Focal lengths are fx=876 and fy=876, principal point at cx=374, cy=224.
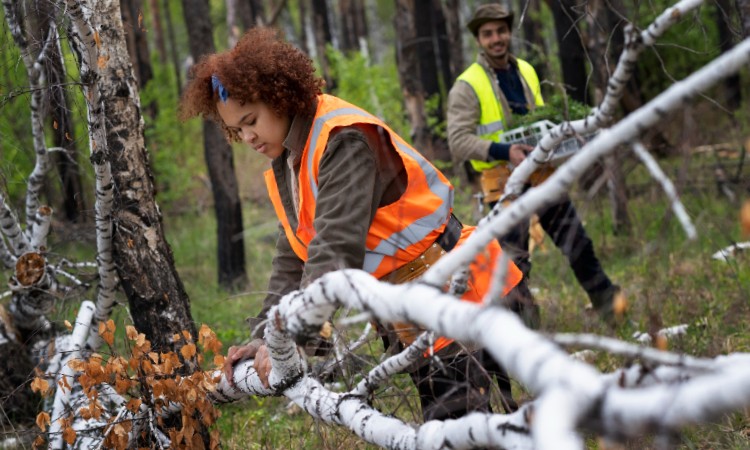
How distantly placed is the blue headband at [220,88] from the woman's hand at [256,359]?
0.92m

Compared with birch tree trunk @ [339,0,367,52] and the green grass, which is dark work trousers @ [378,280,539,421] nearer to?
the green grass

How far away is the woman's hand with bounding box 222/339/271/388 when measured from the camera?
3162 millimetres

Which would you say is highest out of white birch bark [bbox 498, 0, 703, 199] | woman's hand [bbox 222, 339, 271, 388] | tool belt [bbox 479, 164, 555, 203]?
white birch bark [bbox 498, 0, 703, 199]

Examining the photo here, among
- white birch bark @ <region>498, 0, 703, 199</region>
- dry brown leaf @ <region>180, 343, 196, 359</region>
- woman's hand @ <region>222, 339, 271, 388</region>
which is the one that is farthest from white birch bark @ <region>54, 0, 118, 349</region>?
white birch bark @ <region>498, 0, 703, 199</region>

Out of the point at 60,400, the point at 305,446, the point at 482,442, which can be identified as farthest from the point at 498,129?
the point at 482,442

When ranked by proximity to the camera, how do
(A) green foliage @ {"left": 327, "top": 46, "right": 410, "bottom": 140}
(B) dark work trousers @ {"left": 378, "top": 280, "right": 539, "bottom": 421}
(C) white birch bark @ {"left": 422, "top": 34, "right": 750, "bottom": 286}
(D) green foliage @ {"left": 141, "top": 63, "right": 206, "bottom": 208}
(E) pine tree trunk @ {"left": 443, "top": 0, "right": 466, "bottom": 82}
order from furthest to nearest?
(E) pine tree trunk @ {"left": 443, "top": 0, "right": 466, "bottom": 82} → (D) green foliage @ {"left": 141, "top": 63, "right": 206, "bottom": 208} → (A) green foliage @ {"left": 327, "top": 46, "right": 410, "bottom": 140} → (B) dark work trousers @ {"left": 378, "top": 280, "right": 539, "bottom": 421} → (C) white birch bark @ {"left": 422, "top": 34, "right": 750, "bottom": 286}

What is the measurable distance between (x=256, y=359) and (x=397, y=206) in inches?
30.7

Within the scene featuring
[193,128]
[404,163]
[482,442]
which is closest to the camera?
[482,442]

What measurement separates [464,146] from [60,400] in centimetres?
297

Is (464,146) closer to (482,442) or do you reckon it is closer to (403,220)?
(403,220)

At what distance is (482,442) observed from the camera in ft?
7.18

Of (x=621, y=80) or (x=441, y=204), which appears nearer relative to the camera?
(x=621, y=80)

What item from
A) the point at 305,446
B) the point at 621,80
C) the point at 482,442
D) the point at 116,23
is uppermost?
the point at 116,23

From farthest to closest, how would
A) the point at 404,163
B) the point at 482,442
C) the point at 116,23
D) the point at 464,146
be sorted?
the point at 464,146 → the point at 116,23 → the point at 404,163 → the point at 482,442
